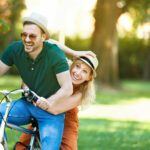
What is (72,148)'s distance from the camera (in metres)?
4.73

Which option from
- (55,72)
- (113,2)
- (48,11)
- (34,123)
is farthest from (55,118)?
(48,11)

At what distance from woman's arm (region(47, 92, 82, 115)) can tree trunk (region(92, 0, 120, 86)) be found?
50.8 feet

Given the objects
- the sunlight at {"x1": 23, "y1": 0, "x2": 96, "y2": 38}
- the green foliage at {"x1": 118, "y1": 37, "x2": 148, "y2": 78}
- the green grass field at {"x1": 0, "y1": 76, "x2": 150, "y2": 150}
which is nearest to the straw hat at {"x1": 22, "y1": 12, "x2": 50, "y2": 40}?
the green grass field at {"x1": 0, "y1": 76, "x2": 150, "y2": 150}

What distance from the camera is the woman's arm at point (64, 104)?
4.00 meters

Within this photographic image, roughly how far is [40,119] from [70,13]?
3322 cm

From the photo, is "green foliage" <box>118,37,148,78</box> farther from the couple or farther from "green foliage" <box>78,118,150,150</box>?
the couple

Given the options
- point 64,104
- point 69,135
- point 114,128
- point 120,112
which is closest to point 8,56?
point 64,104

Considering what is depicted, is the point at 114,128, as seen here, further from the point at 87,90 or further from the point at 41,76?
the point at 41,76

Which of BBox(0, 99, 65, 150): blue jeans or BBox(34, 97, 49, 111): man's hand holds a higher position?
BBox(34, 97, 49, 111): man's hand

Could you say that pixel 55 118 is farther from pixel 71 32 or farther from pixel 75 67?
pixel 71 32

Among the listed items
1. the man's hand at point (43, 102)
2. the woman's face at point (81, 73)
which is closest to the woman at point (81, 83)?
the woman's face at point (81, 73)

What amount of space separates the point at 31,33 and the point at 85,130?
514cm

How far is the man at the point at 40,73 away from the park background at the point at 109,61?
6.32 feet

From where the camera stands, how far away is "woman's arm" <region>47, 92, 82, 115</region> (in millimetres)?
4004
